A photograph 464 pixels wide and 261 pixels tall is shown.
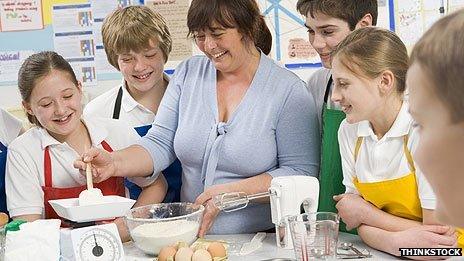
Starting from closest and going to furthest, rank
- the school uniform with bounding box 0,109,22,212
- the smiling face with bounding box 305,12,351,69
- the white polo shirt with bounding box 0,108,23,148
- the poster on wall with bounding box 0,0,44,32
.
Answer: the smiling face with bounding box 305,12,351,69, the school uniform with bounding box 0,109,22,212, the white polo shirt with bounding box 0,108,23,148, the poster on wall with bounding box 0,0,44,32

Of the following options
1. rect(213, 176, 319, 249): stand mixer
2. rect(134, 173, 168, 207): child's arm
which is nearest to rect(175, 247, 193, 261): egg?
rect(213, 176, 319, 249): stand mixer

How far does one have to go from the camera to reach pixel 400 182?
5.38 ft

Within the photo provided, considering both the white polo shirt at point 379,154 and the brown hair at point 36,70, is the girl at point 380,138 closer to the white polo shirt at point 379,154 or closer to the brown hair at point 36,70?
the white polo shirt at point 379,154

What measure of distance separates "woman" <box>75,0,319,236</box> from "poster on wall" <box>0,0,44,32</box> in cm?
151

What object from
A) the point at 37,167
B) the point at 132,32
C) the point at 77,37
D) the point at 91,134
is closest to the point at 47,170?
the point at 37,167

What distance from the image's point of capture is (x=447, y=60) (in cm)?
60

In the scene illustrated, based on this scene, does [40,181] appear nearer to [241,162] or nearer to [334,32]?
[241,162]

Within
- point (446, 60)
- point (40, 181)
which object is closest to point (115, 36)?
point (40, 181)

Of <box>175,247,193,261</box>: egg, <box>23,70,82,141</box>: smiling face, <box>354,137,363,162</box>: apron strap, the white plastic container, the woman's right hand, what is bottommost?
<box>175,247,193,261</box>: egg

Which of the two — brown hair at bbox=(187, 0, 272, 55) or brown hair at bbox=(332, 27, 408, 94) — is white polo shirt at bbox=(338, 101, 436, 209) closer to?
brown hair at bbox=(332, 27, 408, 94)

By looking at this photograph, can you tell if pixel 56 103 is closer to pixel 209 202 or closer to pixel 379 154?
pixel 209 202

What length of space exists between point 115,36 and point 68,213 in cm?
82

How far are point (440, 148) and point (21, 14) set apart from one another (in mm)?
2999

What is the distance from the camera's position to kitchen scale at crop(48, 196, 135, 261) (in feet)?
5.20
